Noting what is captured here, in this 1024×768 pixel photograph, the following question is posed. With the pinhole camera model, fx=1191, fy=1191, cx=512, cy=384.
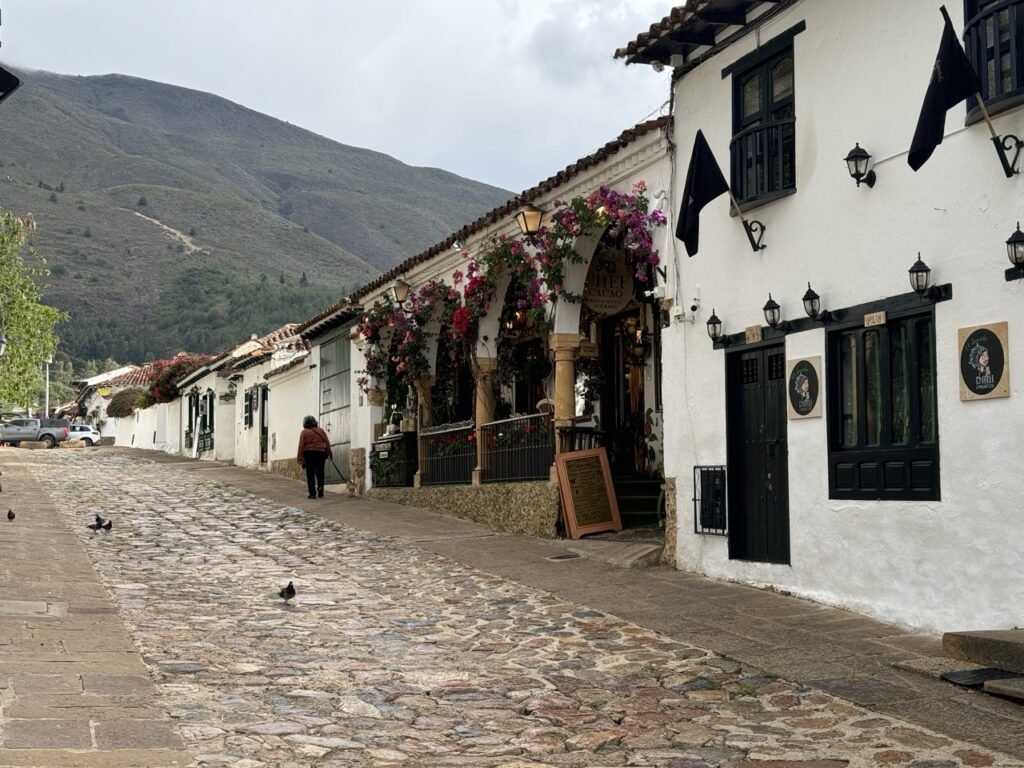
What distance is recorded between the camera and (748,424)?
10250mm

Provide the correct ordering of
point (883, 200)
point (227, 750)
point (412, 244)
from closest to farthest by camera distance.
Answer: point (227, 750)
point (883, 200)
point (412, 244)

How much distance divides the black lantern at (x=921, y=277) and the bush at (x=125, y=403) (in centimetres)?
4228

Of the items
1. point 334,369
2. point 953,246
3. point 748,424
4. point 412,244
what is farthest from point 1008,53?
point 412,244

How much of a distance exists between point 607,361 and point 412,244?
141 meters

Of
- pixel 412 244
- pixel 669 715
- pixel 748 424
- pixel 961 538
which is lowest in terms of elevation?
pixel 669 715

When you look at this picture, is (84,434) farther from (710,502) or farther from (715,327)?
(715,327)

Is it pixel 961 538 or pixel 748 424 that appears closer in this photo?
pixel 961 538

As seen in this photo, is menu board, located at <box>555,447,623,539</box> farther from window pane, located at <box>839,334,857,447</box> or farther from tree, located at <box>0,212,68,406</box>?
tree, located at <box>0,212,68,406</box>

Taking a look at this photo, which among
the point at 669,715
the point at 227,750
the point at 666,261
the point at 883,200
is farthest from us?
the point at 666,261

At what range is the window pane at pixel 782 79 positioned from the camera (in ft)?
31.6

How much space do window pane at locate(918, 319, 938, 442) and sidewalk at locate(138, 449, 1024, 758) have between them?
1.38m

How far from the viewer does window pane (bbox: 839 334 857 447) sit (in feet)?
29.0

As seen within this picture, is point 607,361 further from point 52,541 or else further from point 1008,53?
point 1008,53

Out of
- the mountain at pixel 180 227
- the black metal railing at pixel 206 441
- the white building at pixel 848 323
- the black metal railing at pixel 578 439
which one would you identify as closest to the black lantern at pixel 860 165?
the white building at pixel 848 323
